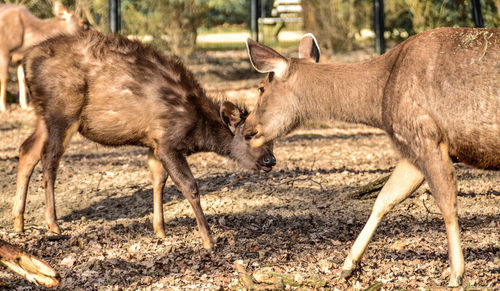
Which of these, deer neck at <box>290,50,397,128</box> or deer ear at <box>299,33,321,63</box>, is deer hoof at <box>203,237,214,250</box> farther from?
deer ear at <box>299,33,321,63</box>

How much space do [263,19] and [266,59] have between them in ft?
54.9

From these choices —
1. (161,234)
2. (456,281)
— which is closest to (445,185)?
(456,281)

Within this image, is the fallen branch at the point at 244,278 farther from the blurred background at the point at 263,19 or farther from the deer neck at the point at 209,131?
the blurred background at the point at 263,19

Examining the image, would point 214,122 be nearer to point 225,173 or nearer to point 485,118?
point 225,173

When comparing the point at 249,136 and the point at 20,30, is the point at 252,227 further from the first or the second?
the point at 20,30

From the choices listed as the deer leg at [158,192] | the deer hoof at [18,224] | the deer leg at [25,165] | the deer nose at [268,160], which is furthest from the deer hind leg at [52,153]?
the deer nose at [268,160]

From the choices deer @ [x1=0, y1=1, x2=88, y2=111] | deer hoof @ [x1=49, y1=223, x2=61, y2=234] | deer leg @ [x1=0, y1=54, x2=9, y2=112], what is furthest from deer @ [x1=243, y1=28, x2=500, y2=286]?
deer leg @ [x1=0, y1=54, x2=9, y2=112]

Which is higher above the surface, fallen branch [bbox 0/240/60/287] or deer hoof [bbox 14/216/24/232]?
fallen branch [bbox 0/240/60/287]

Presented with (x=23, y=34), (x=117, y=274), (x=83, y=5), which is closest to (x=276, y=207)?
(x=117, y=274)

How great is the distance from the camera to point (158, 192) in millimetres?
7059

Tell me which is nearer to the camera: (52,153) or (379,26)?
(52,153)

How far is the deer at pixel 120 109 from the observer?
670 centimetres

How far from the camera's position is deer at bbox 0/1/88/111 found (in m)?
14.0

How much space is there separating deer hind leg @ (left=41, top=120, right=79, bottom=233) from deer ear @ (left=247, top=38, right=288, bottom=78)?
7.14 feet
